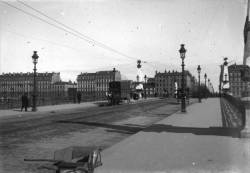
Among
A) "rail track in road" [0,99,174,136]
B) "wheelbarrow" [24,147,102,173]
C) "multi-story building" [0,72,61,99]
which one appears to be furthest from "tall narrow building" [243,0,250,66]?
"multi-story building" [0,72,61,99]

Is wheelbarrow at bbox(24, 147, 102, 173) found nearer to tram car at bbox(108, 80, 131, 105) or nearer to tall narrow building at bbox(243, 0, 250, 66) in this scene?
tall narrow building at bbox(243, 0, 250, 66)

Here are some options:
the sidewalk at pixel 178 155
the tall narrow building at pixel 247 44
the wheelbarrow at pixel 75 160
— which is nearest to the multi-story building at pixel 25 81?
the tall narrow building at pixel 247 44

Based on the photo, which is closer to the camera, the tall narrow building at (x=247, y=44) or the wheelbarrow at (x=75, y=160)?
the wheelbarrow at (x=75, y=160)

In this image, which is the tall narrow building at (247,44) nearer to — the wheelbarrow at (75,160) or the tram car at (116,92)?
the wheelbarrow at (75,160)

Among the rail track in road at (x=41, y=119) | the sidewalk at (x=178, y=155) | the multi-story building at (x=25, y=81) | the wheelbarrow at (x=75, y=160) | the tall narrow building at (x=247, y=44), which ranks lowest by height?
the rail track in road at (x=41, y=119)

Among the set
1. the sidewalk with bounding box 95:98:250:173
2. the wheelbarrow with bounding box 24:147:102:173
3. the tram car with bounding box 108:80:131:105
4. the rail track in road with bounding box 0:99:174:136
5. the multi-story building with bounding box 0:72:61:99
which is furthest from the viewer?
the multi-story building with bounding box 0:72:61:99

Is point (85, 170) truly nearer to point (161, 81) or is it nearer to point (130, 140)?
point (130, 140)

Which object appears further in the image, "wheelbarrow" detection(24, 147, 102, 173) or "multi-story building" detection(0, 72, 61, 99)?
"multi-story building" detection(0, 72, 61, 99)

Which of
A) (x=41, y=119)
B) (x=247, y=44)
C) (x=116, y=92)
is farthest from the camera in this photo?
(x=116, y=92)

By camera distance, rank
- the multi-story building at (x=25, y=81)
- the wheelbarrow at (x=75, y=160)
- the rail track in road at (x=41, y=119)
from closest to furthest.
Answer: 1. the wheelbarrow at (x=75, y=160)
2. the rail track in road at (x=41, y=119)
3. the multi-story building at (x=25, y=81)

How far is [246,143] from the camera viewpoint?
30.2ft

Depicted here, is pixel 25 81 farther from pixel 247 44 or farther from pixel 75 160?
pixel 75 160

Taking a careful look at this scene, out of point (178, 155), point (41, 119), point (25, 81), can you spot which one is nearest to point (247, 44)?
point (178, 155)

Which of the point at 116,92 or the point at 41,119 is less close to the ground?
the point at 116,92
